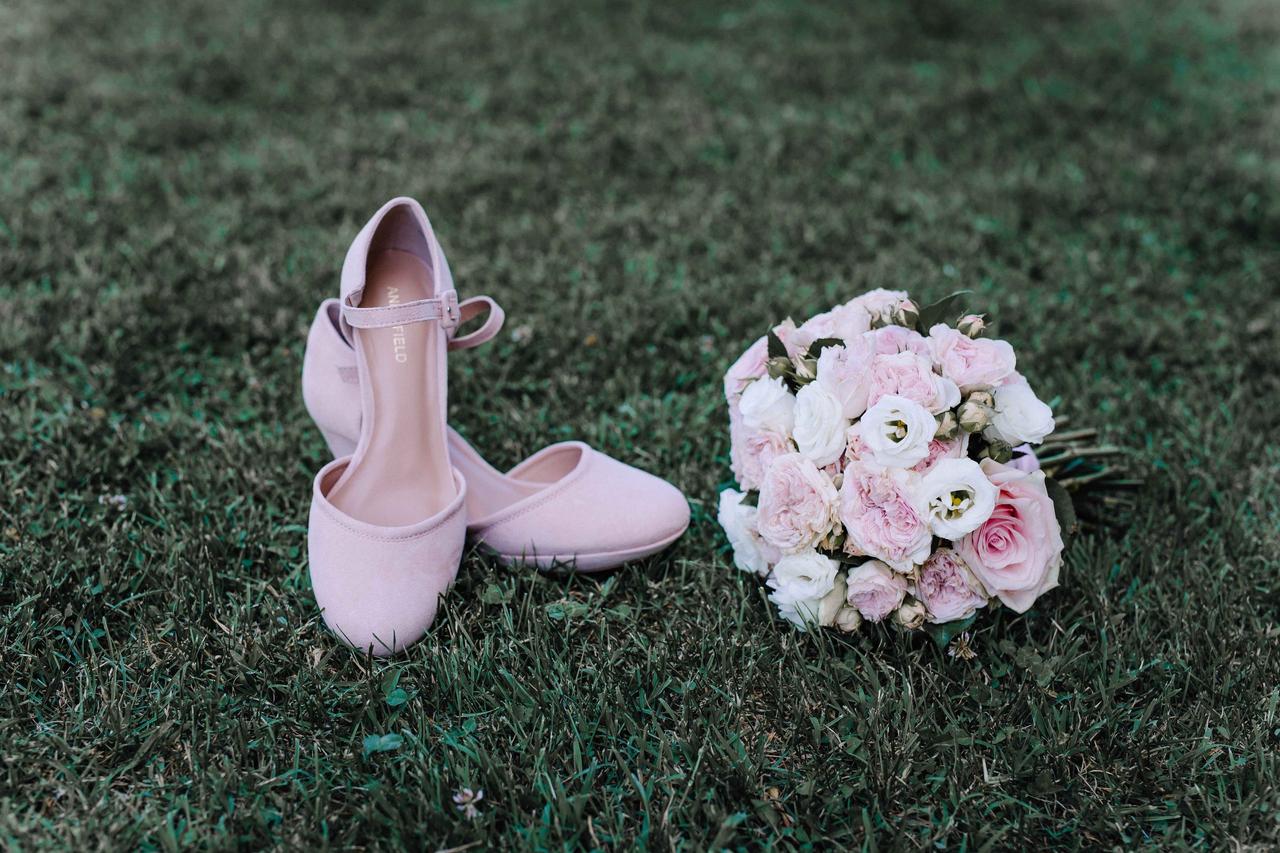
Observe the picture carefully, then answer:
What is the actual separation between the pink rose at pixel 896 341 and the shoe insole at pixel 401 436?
36.1 inches

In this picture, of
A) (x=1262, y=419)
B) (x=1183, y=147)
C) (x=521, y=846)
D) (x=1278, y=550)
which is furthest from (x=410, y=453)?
(x=1183, y=147)

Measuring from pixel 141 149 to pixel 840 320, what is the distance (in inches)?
135

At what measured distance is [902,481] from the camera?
5.61ft

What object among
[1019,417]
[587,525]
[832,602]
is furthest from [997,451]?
[587,525]

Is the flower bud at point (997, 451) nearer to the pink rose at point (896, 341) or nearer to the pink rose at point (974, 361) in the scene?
the pink rose at point (974, 361)

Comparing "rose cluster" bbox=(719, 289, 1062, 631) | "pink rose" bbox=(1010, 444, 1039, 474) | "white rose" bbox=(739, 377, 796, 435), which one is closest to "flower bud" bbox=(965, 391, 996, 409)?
"rose cluster" bbox=(719, 289, 1062, 631)

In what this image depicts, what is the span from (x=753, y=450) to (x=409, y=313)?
0.79 metres

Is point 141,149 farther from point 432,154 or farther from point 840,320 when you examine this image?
point 840,320

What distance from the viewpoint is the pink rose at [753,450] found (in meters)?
1.85

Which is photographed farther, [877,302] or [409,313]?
[409,313]

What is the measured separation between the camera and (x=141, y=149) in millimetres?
4086

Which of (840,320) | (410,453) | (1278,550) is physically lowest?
(1278,550)

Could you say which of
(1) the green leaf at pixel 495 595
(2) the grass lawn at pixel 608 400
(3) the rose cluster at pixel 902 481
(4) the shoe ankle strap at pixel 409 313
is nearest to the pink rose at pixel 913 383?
(3) the rose cluster at pixel 902 481

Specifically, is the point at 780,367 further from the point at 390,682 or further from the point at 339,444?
the point at 339,444
